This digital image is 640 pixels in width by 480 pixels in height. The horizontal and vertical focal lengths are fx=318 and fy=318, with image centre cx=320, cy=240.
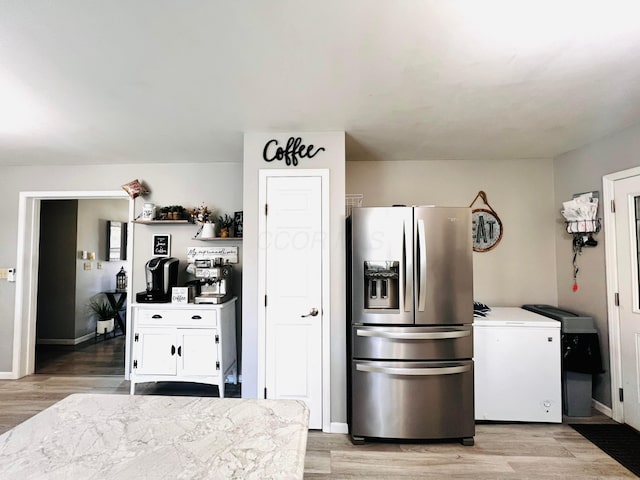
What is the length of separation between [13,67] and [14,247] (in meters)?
3.04

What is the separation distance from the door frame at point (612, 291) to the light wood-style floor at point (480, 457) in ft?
0.79

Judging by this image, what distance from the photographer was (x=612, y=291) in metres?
2.80

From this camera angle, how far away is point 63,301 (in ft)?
16.9

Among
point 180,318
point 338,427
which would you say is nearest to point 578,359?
point 338,427

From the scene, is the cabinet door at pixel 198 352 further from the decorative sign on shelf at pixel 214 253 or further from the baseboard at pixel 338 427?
the baseboard at pixel 338 427

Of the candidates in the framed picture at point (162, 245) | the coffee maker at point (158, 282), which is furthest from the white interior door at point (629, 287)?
the framed picture at point (162, 245)

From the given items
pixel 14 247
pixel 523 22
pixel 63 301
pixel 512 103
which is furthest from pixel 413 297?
pixel 63 301

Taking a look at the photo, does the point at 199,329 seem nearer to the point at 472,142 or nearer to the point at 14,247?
the point at 14,247

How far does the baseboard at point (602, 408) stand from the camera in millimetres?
2827

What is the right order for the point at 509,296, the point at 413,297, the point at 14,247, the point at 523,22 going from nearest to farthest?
the point at 523,22, the point at 413,297, the point at 509,296, the point at 14,247

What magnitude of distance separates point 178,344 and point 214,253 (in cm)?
106

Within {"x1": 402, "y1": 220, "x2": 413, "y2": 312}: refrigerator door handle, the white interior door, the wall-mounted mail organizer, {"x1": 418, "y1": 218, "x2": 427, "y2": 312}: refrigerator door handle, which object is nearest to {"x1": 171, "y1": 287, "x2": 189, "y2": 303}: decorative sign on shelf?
{"x1": 402, "y1": 220, "x2": 413, "y2": 312}: refrigerator door handle

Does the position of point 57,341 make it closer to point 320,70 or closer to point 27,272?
point 27,272

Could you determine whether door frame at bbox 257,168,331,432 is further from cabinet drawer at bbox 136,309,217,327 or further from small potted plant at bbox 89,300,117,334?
small potted plant at bbox 89,300,117,334
